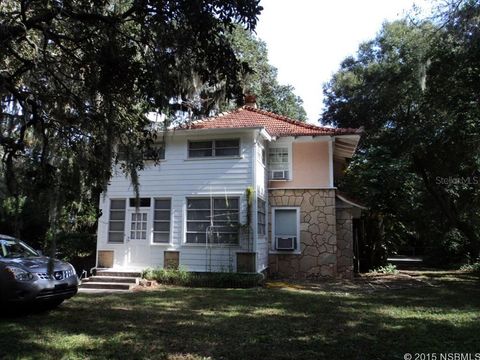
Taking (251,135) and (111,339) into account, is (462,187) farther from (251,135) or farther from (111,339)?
(111,339)

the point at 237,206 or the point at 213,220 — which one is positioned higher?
the point at 237,206

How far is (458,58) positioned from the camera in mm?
13711

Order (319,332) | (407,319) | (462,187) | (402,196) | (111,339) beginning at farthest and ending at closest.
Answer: (462,187) < (402,196) < (407,319) < (319,332) < (111,339)

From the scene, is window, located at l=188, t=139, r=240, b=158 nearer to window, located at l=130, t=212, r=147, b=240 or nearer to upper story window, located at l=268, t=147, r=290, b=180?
upper story window, located at l=268, t=147, r=290, b=180

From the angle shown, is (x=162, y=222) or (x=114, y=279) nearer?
(x=114, y=279)

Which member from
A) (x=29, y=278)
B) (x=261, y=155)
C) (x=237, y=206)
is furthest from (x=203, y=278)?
(x=29, y=278)

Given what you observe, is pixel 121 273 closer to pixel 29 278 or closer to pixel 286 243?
pixel 286 243

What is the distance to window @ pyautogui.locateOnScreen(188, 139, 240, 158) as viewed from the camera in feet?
49.8

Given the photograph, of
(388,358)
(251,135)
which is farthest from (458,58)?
(388,358)

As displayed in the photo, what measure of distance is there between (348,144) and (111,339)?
12602mm

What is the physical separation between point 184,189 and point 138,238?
227 cm

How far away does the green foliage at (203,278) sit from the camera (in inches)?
538

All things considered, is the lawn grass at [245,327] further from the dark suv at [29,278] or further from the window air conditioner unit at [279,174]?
the window air conditioner unit at [279,174]

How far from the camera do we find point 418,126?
66.9ft
